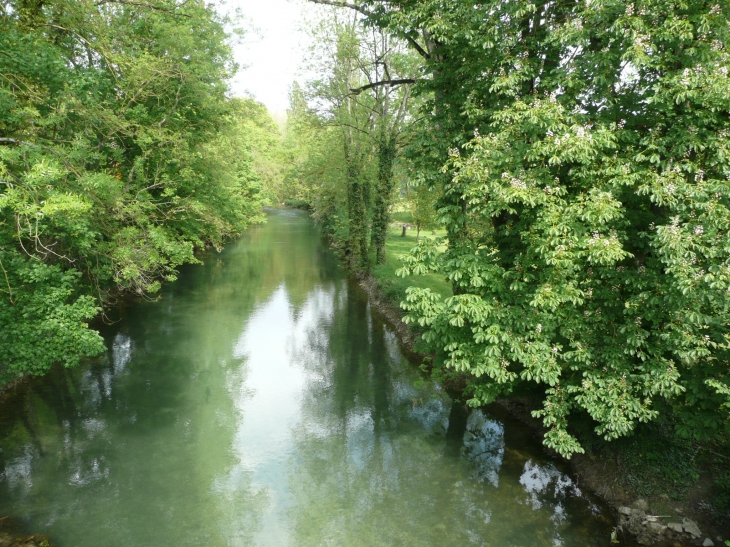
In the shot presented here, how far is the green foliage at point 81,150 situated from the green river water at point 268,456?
2393mm

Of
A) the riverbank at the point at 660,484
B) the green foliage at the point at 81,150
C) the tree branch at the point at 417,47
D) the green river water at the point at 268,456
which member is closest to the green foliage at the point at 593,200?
the tree branch at the point at 417,47

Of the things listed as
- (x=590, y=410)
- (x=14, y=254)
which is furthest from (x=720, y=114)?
(x=14, y=254)

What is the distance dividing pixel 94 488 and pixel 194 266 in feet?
82.5

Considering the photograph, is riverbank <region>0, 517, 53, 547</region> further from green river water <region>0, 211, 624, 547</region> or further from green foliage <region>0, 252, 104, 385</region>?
green foliage <region>0, 252, 104, 385</region>

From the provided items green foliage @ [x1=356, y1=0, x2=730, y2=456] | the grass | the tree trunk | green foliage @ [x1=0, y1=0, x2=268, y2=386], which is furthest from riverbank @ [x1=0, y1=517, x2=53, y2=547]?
the tree trunk

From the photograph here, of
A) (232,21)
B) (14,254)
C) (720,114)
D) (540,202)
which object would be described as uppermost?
(232,21)

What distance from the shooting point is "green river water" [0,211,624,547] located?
9.45 metres

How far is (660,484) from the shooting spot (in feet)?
31.8

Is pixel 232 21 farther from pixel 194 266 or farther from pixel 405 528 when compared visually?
pixel 405 528

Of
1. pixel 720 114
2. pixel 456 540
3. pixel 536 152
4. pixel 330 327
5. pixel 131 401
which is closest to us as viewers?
pixel 720 114

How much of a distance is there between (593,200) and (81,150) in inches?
472

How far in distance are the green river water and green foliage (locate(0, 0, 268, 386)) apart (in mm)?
2393

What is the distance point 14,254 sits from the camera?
10.3 meters

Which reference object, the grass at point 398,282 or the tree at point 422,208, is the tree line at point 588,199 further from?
the tree at point 422,208
